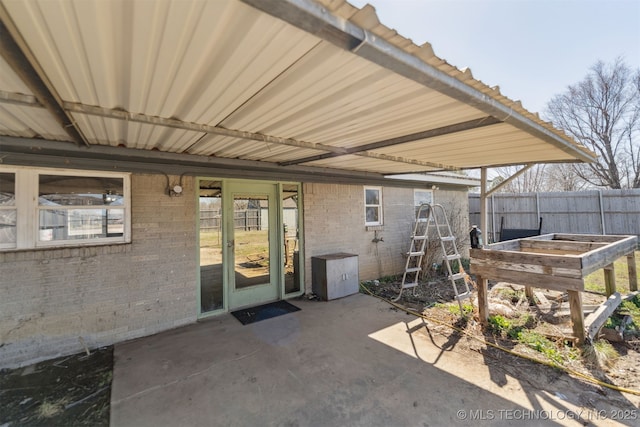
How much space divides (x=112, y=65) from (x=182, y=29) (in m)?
0.65

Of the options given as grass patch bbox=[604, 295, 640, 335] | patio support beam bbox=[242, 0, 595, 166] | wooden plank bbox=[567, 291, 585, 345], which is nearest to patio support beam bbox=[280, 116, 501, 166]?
patio support beam bbox=[242, 0, 595, 166]

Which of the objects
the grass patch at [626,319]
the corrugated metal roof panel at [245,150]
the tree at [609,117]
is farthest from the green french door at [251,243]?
the tree at [609,117]

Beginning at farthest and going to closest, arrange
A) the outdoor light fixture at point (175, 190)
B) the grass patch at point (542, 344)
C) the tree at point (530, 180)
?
1. the tree at point (530, 180)
2. the outdoor light fixture at point (175, 190)
3. the grass patch at point (542, 344)

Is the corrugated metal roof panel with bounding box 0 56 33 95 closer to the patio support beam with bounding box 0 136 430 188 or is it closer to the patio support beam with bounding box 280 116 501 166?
the patio support beam with bounding box 0 136 430 188

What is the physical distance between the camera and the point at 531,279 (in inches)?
139

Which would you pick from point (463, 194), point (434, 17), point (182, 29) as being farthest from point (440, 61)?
point (463, 194)

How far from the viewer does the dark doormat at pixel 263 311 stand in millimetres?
4516

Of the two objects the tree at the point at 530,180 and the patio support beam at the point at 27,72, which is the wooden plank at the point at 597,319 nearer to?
the patio support beam at the point at 27,72

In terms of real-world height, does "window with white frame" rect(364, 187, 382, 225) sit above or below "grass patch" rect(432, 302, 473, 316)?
above

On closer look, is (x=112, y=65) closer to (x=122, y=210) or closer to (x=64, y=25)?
(x=64, y=25)

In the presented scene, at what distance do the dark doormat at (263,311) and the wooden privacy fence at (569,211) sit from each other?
442 inches

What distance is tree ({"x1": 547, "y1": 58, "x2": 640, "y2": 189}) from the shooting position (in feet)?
46.9

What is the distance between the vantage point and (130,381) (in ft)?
9.48

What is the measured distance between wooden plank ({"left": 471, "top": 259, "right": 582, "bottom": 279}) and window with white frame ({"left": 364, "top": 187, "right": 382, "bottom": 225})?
312 centimetres
